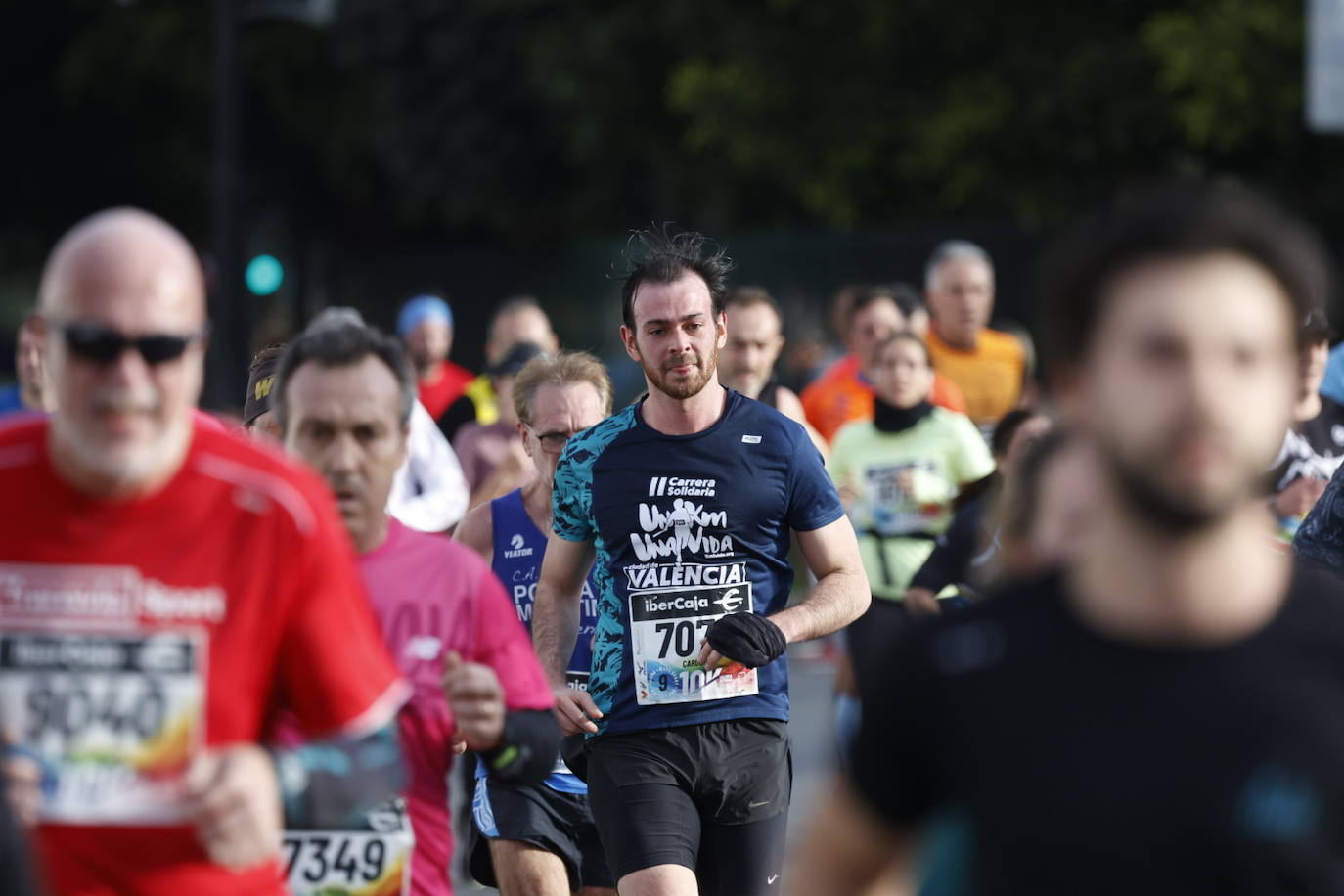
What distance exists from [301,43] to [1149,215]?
3222cm

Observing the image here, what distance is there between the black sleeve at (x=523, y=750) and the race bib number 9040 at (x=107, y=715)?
2.81 ft

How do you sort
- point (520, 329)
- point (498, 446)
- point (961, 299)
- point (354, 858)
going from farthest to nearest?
point (520, 329) → point (961, 299) → point (498, 446) → point (354, 858)

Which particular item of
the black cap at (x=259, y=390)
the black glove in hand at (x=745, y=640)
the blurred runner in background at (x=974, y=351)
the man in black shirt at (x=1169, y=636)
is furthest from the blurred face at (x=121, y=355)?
the blurred runner in background at (x=974, y=351)

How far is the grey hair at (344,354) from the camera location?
431 centimetres

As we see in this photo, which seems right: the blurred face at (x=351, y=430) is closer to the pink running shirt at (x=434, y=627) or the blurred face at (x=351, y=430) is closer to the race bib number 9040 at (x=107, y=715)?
the pink running shirt at (x=434, y=627)

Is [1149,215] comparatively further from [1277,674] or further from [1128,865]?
[1128,865]

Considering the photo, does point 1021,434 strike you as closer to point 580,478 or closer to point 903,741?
point 580,478

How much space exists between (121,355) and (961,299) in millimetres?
8478

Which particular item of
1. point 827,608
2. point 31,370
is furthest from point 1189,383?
point 31,370

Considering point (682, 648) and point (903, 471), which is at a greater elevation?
point (903, 471)

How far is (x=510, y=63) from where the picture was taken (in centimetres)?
3108

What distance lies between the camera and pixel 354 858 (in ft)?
14.2

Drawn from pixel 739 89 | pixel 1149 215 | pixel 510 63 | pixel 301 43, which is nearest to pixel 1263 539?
pixel 1149 215

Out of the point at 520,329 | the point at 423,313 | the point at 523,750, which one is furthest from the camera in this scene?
the point at 423,313
